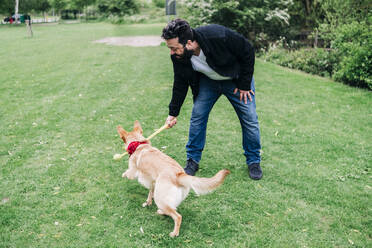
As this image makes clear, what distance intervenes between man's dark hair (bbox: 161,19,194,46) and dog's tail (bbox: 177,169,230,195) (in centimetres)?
143

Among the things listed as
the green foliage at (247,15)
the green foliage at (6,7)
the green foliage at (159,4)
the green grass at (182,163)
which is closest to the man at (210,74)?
the green grass at (182,163)

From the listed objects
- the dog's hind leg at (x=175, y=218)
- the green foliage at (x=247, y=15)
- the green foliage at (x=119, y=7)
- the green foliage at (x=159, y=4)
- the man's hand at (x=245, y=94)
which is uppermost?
the green foliage at (x=159, y=4)

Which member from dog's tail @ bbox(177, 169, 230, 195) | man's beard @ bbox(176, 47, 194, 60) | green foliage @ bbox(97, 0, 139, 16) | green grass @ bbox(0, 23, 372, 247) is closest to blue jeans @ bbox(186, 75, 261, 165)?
green grass @ bbox(0, 23, 372, 247)

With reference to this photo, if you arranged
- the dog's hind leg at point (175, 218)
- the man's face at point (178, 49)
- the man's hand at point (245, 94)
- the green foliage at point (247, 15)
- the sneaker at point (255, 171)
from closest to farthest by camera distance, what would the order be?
the dog's hind leg at point (175, 218)
the man's face at point (178, 49)
the man's hand at point (245, 94)
the sneaker at point (255, 171)
the green foliage at point (247, 15)

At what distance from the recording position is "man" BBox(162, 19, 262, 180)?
10.7 ft

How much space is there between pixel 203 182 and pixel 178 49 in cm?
144

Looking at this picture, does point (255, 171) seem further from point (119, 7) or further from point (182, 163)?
point (119, 7)

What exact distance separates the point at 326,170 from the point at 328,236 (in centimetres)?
149

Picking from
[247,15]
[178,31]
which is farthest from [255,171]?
[247,15]

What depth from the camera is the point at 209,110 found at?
4039 millimetres

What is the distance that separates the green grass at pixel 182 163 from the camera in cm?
321

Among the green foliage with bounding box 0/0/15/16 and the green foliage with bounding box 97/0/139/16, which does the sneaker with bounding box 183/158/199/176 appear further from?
the green foliage with bounding box 0/0/15/16

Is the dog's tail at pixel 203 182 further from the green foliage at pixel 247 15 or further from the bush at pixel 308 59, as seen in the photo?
the green foliage at pixel 247 15

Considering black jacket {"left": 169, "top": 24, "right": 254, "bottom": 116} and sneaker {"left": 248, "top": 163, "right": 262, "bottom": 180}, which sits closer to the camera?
black jacket {"left": 169, "top": 24, "right": 254, "bottom": 116}
